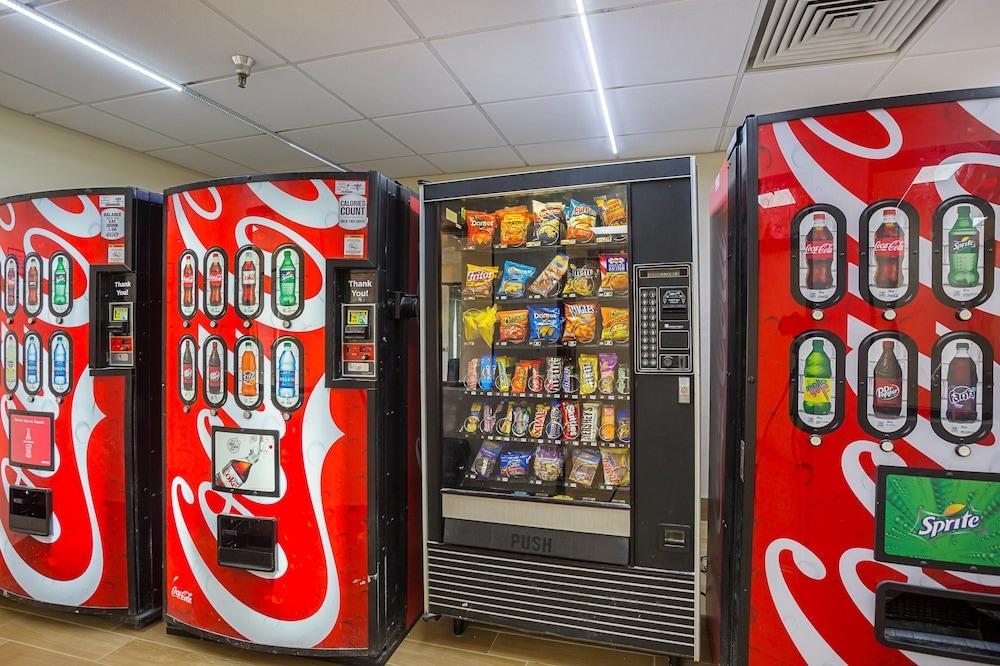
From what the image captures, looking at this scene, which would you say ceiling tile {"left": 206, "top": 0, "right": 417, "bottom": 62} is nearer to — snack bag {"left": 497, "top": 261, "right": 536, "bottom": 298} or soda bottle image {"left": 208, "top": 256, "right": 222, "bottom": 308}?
soda bottle image {"left": 208, "top": 256, "right": 222, "bottom": 308}

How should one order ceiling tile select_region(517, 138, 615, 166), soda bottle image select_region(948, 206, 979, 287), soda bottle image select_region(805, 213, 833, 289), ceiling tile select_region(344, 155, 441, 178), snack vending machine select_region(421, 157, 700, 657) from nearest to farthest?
1. soda bottle image select_region(948, 206, 979, 287)
2. soda bottle image select_region(805, 213, 833, 289)
3. snack vending machine select_region(421, 157, 700, 657)
4. ceiling tile select_region(517, 138, 615, 166)
5. ceiling tile select_region(344, 155, 441, 178)

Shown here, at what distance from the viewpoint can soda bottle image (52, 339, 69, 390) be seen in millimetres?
2287

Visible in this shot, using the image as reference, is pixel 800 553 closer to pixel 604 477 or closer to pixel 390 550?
pixel 604 477

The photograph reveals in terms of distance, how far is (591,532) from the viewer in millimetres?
1908

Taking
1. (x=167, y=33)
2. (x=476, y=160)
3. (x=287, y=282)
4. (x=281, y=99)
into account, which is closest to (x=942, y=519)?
(x=287, y=282)

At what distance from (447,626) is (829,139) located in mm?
2427

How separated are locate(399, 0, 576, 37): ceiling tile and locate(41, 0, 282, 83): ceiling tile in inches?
34.7

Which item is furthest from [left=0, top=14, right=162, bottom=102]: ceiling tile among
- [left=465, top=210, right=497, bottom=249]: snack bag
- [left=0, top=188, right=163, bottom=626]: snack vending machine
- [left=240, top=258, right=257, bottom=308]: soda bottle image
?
[left=465, top=210, right=497, bottom=249]: snack bag

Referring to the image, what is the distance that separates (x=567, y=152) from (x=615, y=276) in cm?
246

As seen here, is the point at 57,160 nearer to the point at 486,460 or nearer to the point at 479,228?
the point at 479,228

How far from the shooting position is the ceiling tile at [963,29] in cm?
215

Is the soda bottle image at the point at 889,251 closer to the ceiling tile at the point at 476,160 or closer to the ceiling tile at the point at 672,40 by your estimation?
the ceiling tile at the point at 672,40

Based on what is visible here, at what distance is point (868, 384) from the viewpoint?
1.47 metres

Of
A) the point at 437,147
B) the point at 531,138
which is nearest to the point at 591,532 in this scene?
the point at 531,138
